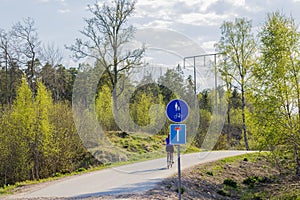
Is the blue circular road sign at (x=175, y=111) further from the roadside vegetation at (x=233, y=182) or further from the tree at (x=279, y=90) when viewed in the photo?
the tree at (x=279, y=90)

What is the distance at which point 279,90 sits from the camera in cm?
1816

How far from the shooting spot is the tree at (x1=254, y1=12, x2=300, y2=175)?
59.7ft

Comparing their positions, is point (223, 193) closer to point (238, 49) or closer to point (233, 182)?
point (233, 182)

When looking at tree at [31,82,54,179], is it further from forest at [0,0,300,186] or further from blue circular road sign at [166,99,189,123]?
blue circular road sign at [166,99,189,123]

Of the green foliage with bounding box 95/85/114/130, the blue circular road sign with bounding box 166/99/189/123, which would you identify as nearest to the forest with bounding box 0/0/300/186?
the green foliage with bounding box 95/85/114/130

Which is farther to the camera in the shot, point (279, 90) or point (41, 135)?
point (41, 135)

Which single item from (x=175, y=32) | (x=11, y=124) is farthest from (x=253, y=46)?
(x=11, y=124)

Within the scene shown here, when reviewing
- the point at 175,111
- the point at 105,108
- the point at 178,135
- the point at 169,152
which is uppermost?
the point at 105,108

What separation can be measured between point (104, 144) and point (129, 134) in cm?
178

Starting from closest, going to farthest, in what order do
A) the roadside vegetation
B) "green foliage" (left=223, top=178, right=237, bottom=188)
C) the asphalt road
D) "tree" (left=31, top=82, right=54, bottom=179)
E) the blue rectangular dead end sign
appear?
the blue rectangular dead end sign < the asphalt road < the roadside vegetation < "green foliage" (left=223, top=178, right=237, bottom=188) < "tree" (left=31, top=82, right=54, bottom=179)

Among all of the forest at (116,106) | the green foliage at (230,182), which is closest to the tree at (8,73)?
the forest at (116,106)

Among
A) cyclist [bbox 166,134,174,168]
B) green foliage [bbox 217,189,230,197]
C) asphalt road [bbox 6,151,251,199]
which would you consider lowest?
green foliage [bbox 217,189,230,197]

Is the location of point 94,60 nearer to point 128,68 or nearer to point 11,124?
point 128,68

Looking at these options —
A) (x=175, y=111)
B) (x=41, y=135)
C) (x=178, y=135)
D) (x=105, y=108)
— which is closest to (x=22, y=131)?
(x=41, y=135)
